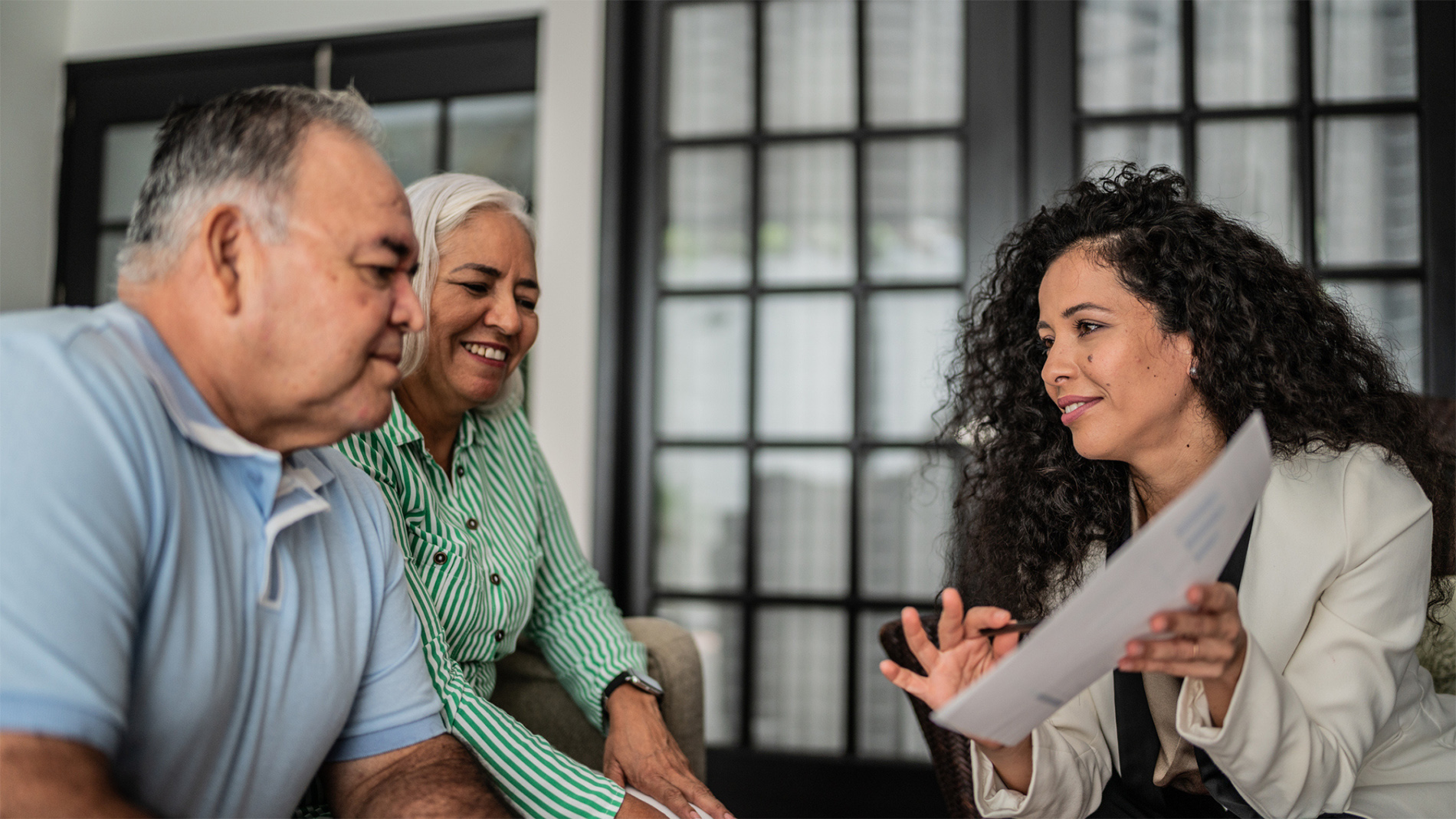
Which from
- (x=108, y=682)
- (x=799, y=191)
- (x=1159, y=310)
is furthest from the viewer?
(x=799, y=191)

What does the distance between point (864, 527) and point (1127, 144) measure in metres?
1.31

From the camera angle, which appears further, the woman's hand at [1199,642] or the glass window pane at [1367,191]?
the glass window pane at [1367,191]

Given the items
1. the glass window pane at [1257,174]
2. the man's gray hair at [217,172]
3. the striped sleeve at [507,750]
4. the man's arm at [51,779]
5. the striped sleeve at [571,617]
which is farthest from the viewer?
the glass window pane at [1257,174]

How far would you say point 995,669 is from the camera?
31.3 inches

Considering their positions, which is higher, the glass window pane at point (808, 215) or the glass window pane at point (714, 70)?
the glass window pane at point (714, 70)

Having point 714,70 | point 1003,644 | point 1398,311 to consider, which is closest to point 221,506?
point 1003,644

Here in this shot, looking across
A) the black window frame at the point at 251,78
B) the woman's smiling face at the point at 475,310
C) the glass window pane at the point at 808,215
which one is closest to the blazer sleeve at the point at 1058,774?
the woman's smiling face at the point at 475,310

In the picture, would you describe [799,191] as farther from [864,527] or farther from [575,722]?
[575,722]

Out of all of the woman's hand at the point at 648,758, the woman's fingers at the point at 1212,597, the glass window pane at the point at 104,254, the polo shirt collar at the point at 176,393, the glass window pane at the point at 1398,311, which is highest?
the glass window pane at the point at 104,254

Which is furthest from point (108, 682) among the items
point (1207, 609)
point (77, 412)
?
point (1207, 609)

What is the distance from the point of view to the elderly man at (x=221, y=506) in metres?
0.71

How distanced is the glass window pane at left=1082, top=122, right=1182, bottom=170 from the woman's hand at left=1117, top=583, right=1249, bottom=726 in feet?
6.80

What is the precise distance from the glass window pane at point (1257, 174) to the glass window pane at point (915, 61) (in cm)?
72

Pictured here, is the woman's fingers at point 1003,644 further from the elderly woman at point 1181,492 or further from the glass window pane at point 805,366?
the glass window pane at point 805,366
